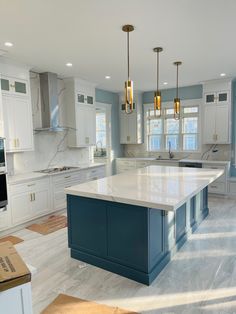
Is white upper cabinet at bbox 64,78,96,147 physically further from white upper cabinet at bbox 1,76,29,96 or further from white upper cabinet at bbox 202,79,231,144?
white upper cabinet at bbox 202,79,231,144

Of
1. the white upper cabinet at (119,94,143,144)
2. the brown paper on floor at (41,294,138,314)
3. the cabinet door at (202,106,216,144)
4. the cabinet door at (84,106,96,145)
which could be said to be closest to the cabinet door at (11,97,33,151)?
the cabinet door at (84,106,96,145)

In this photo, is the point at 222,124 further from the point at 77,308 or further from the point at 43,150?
the point at 77,308

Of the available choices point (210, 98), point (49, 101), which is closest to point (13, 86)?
point (49, 101)

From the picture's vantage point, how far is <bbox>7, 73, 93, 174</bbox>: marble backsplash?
4656 millimetres

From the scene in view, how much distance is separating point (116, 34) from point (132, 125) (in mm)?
4240

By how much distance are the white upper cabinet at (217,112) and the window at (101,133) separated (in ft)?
9.30

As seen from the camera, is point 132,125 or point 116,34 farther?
point 132,125

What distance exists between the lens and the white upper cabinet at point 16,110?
158 inches

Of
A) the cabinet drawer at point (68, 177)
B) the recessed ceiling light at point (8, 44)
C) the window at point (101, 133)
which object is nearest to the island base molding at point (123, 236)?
the cabinet drawer at point (68, 177)

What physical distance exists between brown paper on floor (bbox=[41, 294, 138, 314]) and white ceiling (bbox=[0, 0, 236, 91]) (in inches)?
113

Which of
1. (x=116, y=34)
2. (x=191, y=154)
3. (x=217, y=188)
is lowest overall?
(x=217, y=188)

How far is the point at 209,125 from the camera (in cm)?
598

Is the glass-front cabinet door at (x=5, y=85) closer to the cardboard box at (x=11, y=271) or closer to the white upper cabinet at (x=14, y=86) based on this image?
the white upper cabinet at (x=14, y=86)

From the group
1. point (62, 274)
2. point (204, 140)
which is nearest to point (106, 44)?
point (62, 274)
